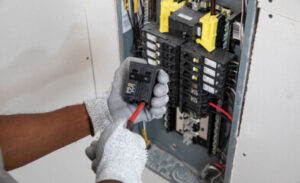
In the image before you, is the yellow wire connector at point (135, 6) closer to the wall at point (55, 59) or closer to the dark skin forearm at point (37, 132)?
the wall at point (55, 59)

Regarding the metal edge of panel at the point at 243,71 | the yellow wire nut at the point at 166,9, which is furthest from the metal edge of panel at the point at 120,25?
the metal edge of panel at the point at 243,71

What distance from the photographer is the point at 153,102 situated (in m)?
1.48

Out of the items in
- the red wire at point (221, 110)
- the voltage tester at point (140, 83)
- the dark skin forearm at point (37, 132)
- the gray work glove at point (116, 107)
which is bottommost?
the red wire at point (221, 110)

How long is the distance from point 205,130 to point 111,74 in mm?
593

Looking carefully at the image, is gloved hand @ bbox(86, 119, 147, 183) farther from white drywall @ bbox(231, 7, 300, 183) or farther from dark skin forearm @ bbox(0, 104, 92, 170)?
white drywall @ bbox(231, 7, 300, 183)

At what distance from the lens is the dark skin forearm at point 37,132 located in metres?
1.51

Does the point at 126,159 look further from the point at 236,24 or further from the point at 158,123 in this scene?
the point at 158,123

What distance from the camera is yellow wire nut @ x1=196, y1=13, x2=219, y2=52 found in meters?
1.62

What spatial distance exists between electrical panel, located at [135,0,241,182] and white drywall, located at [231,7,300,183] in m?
0.22

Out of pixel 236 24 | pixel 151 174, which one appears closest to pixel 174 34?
pixel 236 24

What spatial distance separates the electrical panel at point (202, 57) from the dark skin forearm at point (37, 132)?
0.47 meters

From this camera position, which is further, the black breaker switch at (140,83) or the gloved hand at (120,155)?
the black breaker switch at (140,83)

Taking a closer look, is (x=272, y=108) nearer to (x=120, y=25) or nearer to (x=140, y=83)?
(x=140, y=83)

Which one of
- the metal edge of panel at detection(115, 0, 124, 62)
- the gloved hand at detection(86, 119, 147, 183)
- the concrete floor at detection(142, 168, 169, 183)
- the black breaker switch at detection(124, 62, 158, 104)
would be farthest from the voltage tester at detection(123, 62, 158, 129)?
the concrete floor at detection(142, 168, 169, 183)
